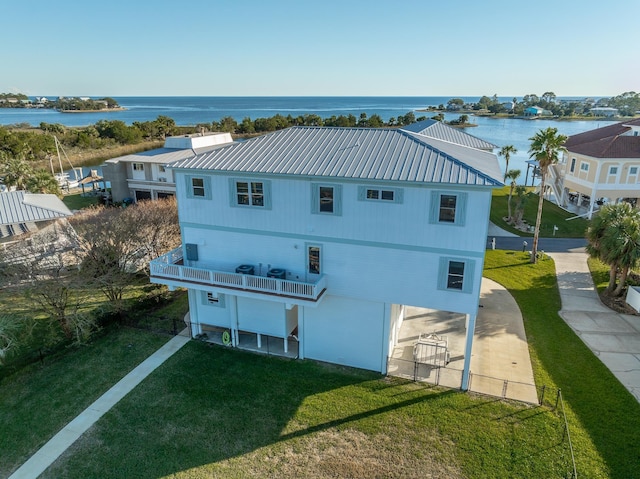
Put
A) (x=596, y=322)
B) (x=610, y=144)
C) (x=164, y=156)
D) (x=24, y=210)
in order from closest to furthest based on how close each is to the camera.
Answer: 1. (x=596, y=322)
2. (x=24, y=210)
3. (x=610, y=144)
4. (x=164, y=156)

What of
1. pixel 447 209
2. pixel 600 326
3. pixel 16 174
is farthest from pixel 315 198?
pixel 16 174

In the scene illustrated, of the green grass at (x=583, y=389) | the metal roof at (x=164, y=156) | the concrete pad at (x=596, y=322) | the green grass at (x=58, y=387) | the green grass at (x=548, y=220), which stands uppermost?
the metal roof at (x=164, y=156)

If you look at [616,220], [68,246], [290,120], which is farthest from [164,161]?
[290,120]

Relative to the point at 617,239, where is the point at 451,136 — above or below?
above

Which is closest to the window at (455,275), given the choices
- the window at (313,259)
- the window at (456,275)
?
the window at (456,275)

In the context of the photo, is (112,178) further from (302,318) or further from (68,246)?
(302,318)

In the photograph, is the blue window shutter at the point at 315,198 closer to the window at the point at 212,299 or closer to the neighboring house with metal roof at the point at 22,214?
the window at the point at 212,299

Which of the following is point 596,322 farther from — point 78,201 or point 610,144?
point 78,201

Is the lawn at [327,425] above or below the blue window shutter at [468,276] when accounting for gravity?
below
